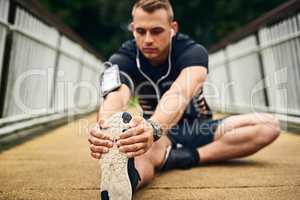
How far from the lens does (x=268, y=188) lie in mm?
1523

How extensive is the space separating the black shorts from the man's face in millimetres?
494

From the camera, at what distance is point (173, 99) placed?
163 cm

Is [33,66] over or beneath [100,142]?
over

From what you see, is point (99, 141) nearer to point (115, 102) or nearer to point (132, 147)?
point (132, 147)

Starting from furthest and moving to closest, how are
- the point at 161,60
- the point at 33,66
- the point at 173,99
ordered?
the point at 33,66, the point at 161,60, the point at 173,99

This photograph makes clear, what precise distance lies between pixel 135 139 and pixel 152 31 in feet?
2.59

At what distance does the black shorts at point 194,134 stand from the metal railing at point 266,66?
169 cm

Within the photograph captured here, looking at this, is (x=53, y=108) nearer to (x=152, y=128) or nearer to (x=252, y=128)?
(x=252, y=128)

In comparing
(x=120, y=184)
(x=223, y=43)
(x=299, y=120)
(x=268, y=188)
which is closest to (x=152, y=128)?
(x=120, y=184)

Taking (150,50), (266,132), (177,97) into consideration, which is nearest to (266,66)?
(266,132)

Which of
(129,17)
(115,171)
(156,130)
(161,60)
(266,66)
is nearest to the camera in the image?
(115,171)

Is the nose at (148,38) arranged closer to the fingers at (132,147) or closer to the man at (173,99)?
the man at (173,99)

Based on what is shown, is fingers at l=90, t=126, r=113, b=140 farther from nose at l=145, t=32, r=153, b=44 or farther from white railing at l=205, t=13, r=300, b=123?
white railing at l=205, t=13, r=300, b=123

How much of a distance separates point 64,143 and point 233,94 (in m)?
3.75
